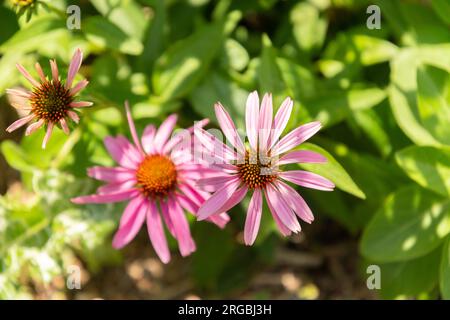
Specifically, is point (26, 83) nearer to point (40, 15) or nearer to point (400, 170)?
point (40, 15)

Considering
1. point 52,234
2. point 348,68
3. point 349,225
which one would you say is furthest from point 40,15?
point 349,225

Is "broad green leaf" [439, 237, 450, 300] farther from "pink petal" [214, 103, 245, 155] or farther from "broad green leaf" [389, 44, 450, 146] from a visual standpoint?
"pink petal" [214, 103, 245, 155]

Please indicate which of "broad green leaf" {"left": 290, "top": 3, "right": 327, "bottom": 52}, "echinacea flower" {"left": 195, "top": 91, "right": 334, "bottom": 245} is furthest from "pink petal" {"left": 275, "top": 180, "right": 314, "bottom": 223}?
"broad green leaf" {"left": 290, "top": 3, "right": 327, "bottom": 52}

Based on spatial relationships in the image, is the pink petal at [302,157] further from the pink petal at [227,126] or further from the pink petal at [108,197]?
the pink petal at [108,197]

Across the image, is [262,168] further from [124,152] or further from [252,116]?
[124,152]

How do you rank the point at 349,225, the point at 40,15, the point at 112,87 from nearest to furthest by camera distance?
the point at 40,15 → the point at 112,87 → the point at 349,225

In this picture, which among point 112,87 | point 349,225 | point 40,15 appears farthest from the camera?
point 349,225

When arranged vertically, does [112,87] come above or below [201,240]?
above

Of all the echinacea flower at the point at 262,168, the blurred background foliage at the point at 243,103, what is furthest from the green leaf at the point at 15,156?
the echinacea flower at the point at 262,168
